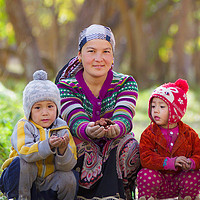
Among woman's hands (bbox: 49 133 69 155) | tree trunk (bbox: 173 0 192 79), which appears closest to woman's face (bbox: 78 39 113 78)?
woman's hands (bbox: 49 133 69 155)

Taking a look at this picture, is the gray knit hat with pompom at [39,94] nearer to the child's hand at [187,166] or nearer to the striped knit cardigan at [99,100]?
the striped knit cardigan at [99,100]

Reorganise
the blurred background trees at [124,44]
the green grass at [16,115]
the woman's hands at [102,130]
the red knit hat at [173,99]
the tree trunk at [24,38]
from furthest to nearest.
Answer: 1. the tree trunk at [24,38]
2. the blurred background trees at [124,44]
3. the green grass at [16,115]
4. the red knit hat at [173,99]
5. the woman's hands at [102,130]

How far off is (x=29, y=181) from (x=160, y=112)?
1.35m

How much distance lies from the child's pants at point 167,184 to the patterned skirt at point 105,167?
169 mm

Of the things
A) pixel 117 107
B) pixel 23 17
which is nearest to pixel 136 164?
pixel 117 107

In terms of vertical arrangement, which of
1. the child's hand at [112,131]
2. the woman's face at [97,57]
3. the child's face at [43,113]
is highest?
the woman's face at [97,57]

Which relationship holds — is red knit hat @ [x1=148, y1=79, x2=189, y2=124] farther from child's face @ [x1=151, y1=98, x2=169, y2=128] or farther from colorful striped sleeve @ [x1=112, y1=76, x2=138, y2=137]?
colorful striped sleeve @ [x1=112, y1=76, x2=138, y2=137]

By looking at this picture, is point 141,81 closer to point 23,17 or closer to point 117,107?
point 23,17

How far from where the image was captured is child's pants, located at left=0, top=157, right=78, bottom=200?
3.61 meters

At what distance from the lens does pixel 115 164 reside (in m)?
3.96

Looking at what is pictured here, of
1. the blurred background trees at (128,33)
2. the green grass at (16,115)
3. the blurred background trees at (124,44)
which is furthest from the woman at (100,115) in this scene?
the blurred background trees at (128,33)

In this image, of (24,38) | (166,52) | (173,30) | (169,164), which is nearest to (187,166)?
(169,164)

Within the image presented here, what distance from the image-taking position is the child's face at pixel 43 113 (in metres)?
3.79

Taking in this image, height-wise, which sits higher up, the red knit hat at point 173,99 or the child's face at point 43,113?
the red knit hat at point 173,99
